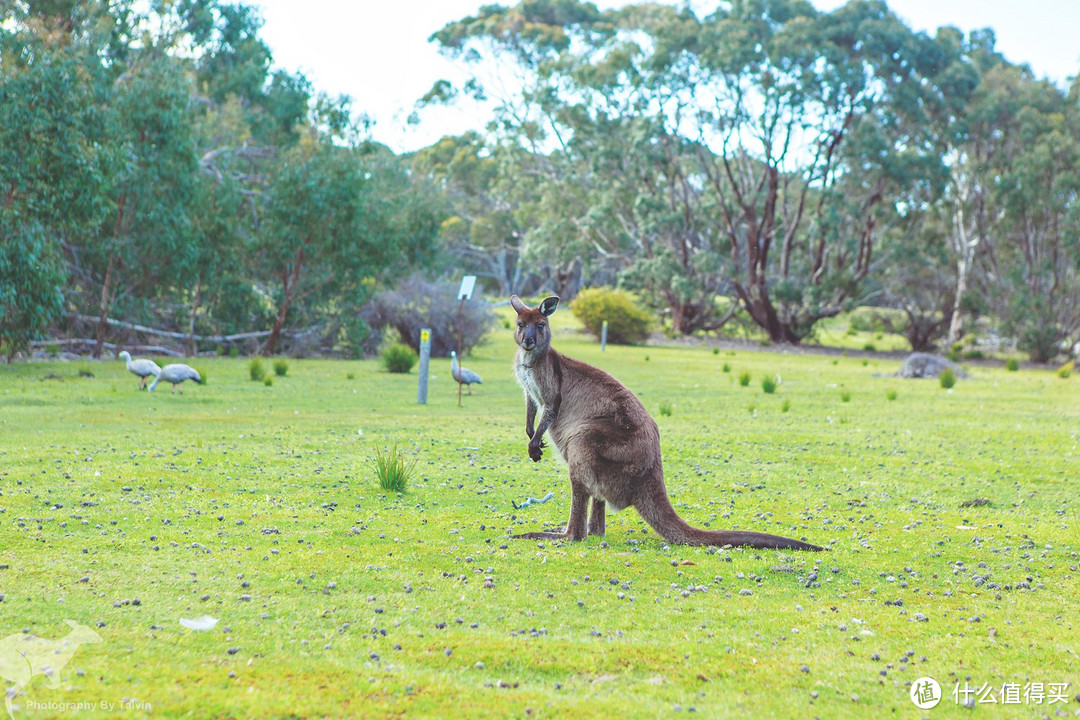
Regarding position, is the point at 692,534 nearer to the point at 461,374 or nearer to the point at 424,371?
the point at 424,371

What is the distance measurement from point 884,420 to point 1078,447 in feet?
9.60

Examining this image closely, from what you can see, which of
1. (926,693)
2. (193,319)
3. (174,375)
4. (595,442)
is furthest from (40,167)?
(926,693)

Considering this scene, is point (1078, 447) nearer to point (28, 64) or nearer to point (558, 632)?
point (558, 632)

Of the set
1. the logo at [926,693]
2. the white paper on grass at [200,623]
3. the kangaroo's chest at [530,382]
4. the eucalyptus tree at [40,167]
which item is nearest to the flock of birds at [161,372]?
the eucalyptus tree at [40,167]

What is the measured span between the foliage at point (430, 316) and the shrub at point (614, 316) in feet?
28.8

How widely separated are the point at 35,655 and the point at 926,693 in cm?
352

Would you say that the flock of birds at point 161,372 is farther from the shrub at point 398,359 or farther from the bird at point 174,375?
the shrub at point 398,359

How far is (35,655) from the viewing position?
3746mm

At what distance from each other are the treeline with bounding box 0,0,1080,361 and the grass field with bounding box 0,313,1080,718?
9349 mm

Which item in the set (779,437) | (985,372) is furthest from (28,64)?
(985,372)

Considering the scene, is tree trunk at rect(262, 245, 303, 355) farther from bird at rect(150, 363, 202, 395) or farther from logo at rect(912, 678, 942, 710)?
logo at rect(912, 678, 942, 710)

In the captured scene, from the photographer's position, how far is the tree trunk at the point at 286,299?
76.5 ft

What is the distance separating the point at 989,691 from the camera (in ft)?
12.6

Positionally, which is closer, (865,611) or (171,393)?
(865,611)
